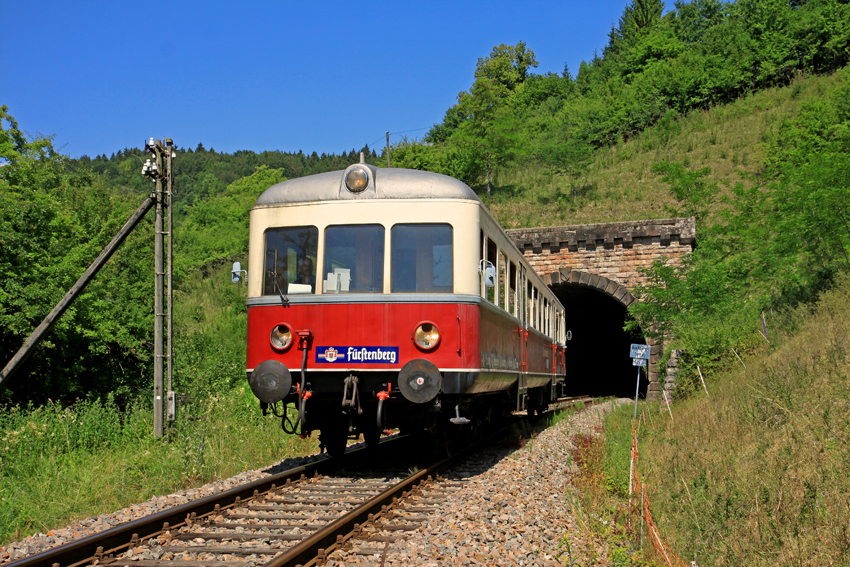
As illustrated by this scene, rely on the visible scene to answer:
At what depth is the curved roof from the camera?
25.6 ft

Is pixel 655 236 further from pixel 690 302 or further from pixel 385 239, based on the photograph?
pixel 385 239

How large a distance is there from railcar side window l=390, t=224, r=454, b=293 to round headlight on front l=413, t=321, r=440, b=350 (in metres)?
0.40

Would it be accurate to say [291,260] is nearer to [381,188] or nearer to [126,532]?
[381,188]

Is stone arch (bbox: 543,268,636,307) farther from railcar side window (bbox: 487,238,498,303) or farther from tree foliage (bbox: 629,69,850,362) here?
railcar side window (bbox: 487,238,498,303)

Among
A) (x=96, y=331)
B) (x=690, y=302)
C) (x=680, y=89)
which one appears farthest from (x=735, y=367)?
(x=680, y=89)

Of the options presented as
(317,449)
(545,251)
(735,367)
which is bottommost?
(317,449)

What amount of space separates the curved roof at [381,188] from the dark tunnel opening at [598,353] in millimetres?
26241

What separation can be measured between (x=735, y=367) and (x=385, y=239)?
9.51 m

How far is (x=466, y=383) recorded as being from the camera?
7.51 meters

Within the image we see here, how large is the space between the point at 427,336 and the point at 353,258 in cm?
124

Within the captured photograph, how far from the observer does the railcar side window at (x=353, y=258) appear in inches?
304

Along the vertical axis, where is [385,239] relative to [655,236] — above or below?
below

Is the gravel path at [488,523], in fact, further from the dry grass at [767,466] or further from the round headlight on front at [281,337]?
the round headlight on front at [281,337]

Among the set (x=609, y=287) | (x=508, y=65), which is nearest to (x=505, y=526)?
(x=609, y=287)
